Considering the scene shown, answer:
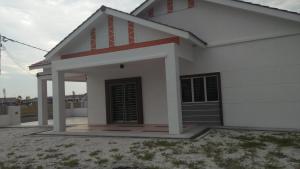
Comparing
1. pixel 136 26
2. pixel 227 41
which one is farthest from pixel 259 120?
pixel 136 26

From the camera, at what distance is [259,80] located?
10.5 meters

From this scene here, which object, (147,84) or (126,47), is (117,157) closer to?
(126,47)

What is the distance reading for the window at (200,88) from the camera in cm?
1137

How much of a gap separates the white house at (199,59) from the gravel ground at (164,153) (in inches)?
65.8

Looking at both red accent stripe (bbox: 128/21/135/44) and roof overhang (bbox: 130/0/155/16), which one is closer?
red accent stripe (bbox: 128/21/135/44)

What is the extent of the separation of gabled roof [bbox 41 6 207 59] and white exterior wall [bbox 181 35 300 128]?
3.89 feet

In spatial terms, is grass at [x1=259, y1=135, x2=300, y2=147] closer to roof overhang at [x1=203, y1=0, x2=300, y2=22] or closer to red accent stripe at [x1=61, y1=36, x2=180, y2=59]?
roof overhang at [x1=203, y1=0, x2=300, y2=22]

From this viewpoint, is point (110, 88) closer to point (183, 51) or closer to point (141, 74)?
point (141, 74)

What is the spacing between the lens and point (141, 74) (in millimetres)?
12836

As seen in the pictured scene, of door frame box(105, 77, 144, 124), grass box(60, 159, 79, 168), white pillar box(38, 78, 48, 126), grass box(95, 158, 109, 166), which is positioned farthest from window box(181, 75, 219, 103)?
white pillar box(38, 78, 48, 126)

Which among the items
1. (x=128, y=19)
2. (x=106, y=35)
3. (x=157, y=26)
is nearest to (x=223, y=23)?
(x=157, y=26)

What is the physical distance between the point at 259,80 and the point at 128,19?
5.48m

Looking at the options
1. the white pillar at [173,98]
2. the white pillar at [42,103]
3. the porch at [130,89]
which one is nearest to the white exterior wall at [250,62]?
the porch at [130,89]

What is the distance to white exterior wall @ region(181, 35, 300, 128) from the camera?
9.97 meters
